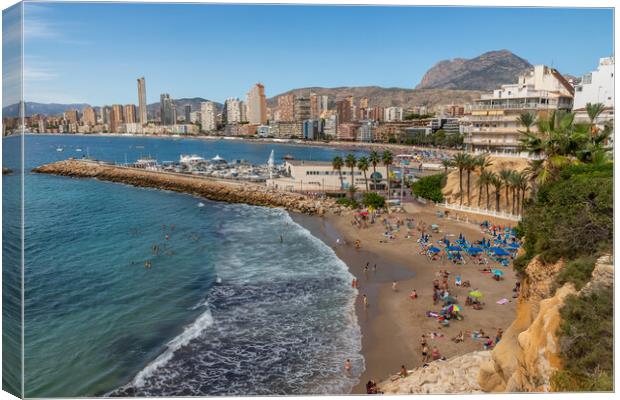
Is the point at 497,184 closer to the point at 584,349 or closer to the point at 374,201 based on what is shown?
the point at 374,201

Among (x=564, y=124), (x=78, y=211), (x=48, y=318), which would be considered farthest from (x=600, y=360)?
(x=78, y=211)

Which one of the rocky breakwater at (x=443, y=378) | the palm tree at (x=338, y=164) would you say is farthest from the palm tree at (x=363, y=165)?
the rocky breakwater at (x=443, y=378)

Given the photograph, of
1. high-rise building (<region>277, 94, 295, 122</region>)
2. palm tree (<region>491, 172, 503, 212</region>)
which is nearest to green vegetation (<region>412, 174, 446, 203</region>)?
palm tree (<region>491, 172, 503, 212</region>)

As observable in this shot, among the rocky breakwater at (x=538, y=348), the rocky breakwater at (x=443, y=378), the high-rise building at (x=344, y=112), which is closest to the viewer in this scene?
the rocky breakwater at (x=538, y=348)

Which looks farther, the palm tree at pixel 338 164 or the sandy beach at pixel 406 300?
the palm tree at pixel 338 164

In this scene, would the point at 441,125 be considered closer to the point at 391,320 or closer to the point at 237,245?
the point at 237,245

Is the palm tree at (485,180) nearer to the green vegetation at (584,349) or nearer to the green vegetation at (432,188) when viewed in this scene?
the green vegetation at (432,188)

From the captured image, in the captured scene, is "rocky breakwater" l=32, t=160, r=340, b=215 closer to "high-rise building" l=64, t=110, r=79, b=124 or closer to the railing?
"high-rise building" l=64, t=110, r=79, b=124

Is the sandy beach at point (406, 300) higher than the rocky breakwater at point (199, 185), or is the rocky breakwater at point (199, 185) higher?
the rocky breakwater at point (199, 185)
